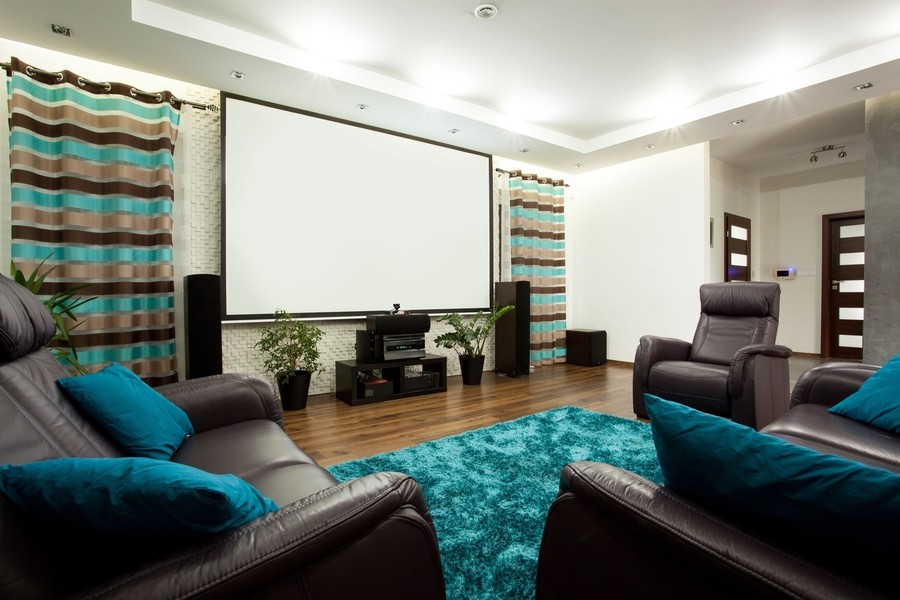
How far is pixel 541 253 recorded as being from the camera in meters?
5.84

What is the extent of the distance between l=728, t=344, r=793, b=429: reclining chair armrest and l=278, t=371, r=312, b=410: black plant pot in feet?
10.3

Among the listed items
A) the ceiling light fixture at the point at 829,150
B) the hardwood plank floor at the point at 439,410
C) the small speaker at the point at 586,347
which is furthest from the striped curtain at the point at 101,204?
the ceiling light fixture at the point at 829,150

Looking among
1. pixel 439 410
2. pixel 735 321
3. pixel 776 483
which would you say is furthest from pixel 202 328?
pixel 735 321

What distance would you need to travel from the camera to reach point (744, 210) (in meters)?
6.73

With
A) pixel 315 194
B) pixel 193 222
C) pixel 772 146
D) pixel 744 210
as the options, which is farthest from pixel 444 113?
pixel 744 210

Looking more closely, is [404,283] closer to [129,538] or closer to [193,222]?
[193,222]

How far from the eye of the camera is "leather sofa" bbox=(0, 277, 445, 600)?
66cm

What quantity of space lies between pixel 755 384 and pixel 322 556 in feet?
9.45

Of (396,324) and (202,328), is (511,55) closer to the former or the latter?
(396,324)

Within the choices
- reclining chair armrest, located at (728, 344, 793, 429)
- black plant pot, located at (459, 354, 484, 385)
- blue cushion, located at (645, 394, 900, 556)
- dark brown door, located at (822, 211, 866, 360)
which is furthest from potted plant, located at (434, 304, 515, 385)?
dark brown door, located at (822, 211, 866, 360)

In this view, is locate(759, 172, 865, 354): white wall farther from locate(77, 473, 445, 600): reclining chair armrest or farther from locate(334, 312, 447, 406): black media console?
locate(77, 473, 445, 600): reclining chair armrest

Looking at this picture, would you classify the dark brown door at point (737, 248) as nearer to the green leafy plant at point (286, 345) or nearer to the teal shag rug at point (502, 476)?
the teal shag rug at point (502, 476)

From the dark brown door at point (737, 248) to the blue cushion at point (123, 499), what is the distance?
6798 millimetres

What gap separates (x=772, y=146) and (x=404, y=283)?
4.98 m
